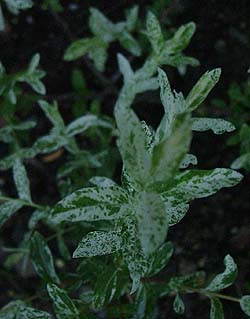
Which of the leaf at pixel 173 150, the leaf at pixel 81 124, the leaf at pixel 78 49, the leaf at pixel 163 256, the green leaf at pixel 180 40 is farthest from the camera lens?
the leaf at pixel 78 49

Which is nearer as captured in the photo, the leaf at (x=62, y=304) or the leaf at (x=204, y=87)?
the leaf at (x=204, y=87)

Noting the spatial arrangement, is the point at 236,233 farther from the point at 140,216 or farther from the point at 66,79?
the point at 140,216

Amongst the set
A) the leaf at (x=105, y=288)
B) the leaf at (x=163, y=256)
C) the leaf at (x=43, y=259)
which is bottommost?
the leaf at (x=163, y=256)

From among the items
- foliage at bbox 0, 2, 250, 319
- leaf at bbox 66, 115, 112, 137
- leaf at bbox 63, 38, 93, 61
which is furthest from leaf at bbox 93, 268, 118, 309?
leaf at bbox 63, 38, 93, 61

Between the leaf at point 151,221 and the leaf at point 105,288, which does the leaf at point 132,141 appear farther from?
the leaf at point 105,288

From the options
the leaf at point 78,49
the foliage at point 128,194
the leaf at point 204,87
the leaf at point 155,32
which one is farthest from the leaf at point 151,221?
the leaf at point 78,49

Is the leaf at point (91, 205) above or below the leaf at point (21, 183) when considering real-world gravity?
above

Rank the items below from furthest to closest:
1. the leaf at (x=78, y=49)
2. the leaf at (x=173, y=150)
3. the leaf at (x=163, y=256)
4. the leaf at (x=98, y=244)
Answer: the leaf at (x=78, y=49)
the leaf at (x=163, y=256)
the leaf at (x=98, y=244)
the leaf at (x=173, y=150)
